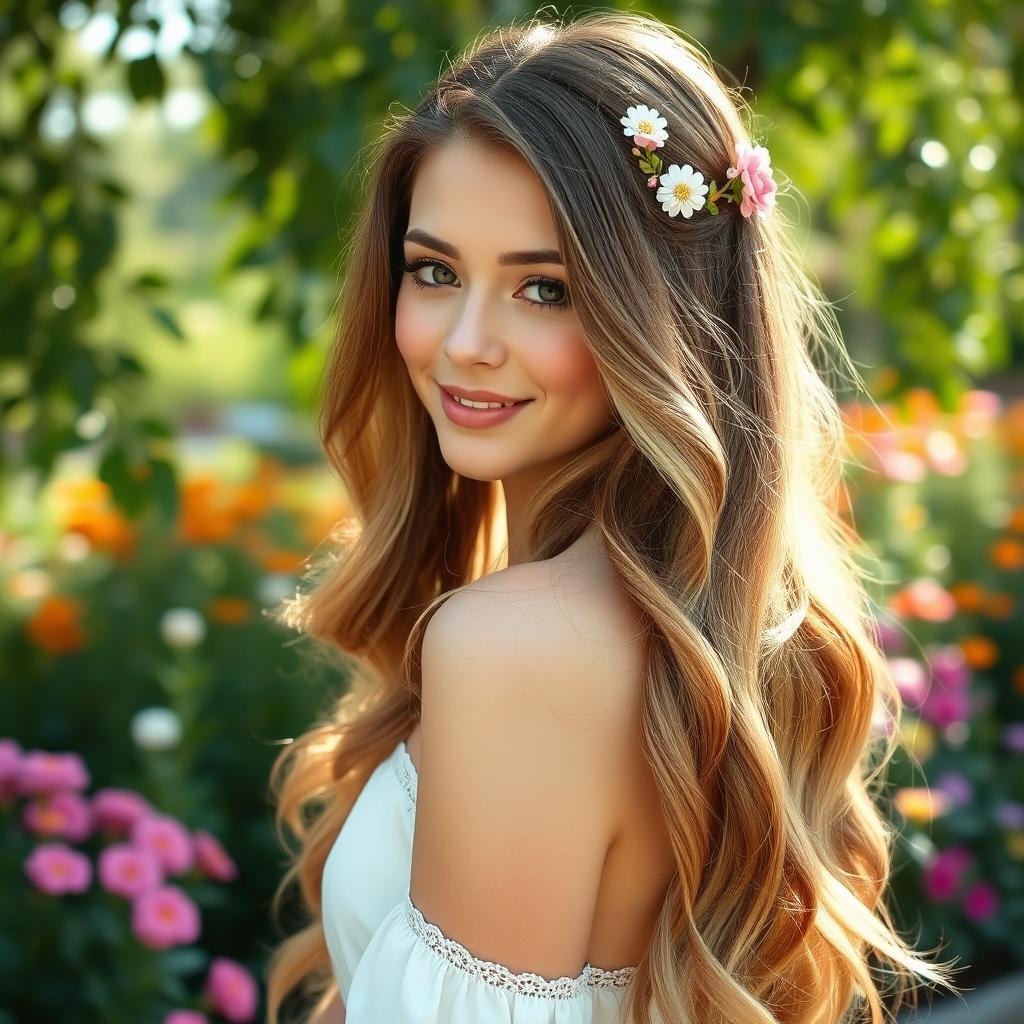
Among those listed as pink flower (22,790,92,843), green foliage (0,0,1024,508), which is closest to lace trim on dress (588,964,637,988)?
pink flower (22,790,92,843)

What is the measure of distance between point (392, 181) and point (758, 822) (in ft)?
3.23

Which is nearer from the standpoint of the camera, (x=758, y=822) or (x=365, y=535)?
(x=758, y=822)

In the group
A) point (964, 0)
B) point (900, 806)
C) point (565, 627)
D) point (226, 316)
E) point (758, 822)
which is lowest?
point (226, 316)

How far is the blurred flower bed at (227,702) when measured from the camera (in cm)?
258

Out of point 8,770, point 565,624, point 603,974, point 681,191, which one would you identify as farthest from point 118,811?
point 681,191

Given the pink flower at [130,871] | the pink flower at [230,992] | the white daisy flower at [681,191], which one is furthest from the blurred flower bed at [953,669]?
the pink flower at [130,871]

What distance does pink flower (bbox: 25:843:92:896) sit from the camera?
2.32m

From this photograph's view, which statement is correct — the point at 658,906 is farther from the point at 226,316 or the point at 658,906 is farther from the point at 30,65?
the point at 226,316

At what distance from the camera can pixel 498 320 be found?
1528 millimetres

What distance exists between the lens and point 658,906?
1.55 metres

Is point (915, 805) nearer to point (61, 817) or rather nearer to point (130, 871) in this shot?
point (130, 871)

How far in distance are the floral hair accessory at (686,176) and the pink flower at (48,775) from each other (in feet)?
5.24

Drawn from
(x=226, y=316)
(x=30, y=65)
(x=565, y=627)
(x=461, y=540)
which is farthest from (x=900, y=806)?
(x=226, y=316)

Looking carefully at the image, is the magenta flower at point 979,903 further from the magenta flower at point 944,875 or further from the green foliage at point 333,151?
the green foliage at point 333,151
